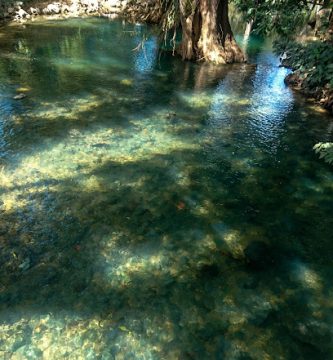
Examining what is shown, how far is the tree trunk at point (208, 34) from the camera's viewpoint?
1074 cm

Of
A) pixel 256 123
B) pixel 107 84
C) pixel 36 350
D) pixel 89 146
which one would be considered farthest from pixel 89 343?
pixel 107 84

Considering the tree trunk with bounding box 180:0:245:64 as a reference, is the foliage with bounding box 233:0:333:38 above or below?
above

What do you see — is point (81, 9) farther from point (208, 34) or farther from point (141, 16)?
point (208, 34)

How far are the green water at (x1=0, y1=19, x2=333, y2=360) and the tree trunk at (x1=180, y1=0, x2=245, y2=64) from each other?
3696 millimetres

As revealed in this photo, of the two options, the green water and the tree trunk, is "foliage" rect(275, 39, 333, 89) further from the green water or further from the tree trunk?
the tree trunk

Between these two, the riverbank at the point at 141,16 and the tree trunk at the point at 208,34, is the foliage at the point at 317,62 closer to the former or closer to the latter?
the riverbank at the point at 141,16

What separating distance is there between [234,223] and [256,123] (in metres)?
3.59

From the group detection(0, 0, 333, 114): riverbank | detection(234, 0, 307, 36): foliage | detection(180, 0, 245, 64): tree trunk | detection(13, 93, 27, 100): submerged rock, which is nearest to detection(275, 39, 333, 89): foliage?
detection(0, 0, 333, 114): riverbank

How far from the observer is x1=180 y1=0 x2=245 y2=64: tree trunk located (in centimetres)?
1074

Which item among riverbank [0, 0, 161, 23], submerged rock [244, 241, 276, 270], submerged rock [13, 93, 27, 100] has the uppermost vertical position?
riverbank [0, 0, 161, 23]

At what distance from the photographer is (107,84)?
8.66 meters

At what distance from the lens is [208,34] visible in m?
11.1

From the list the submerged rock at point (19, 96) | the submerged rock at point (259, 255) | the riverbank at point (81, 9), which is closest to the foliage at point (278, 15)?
the submerged rock at point (19, 96)

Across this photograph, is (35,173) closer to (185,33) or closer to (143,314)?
(143,314)
